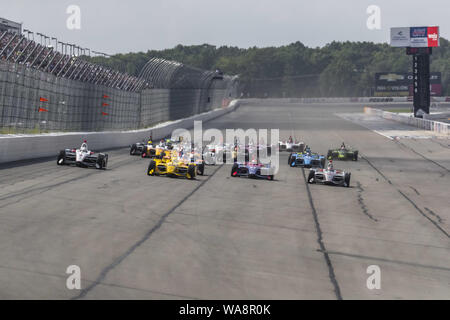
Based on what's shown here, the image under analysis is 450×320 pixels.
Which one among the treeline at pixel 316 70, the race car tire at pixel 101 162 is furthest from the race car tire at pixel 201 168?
the treeline at pixel 316 70

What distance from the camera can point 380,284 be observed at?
866 cm

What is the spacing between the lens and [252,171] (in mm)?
20703

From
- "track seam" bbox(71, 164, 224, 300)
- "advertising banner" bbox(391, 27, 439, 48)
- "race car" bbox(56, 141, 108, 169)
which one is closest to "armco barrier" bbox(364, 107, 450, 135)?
"advertising banner" bbox(391, 27, 439, 48)

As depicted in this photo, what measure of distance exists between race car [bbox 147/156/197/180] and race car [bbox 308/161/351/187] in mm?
3761

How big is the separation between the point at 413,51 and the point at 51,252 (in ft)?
183

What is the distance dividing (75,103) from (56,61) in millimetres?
3569

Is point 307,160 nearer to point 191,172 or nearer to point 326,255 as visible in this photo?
point 191,172

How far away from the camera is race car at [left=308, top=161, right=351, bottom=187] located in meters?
19.7

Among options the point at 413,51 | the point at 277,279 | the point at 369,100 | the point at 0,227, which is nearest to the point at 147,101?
the point at 413,51

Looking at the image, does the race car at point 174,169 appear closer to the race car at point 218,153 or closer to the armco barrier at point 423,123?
the race car at point 218,153

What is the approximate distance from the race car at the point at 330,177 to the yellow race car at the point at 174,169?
3.76 metres

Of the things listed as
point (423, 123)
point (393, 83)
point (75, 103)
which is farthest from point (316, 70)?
point (75, 103)
